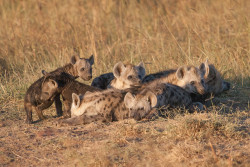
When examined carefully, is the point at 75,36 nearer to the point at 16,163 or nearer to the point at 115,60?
the point at 115,60

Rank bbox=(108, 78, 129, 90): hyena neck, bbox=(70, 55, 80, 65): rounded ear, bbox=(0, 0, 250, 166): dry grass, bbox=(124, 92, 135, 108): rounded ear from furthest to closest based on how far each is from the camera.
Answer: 1. bbox=(70, 55, 80, 65): rounded ear
2. bbox=(108, 78, 129, 90): hyena neck
3. bbox=(124, 92, 135, 108): rounded ear
4. bbox=(0, 0, 250, 166): dry grass

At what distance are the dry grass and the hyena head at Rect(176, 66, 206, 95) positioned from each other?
1.12 ft

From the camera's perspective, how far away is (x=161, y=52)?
8.75m

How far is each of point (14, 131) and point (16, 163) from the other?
1.11 meters

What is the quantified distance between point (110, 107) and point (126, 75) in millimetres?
1437

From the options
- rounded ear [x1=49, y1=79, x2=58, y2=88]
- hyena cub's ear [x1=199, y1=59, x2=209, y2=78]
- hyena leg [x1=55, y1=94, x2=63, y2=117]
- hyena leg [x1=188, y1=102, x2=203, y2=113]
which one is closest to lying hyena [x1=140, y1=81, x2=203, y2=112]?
hyena leg [x1=188, y1=102, x2=203, y2=113]

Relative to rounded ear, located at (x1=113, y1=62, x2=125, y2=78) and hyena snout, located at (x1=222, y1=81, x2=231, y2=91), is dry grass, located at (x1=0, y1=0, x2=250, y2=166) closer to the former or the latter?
hyena snout, located at (x1=222, y1=81, x2=231, y2=91)

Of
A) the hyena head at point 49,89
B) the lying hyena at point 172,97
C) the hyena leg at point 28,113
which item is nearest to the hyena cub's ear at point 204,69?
the lying hyena at point 172,97

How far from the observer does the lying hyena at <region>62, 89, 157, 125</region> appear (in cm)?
516

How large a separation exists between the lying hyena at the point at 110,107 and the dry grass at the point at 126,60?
0.18m

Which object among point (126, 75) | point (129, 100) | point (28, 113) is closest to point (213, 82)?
point (126, 75)

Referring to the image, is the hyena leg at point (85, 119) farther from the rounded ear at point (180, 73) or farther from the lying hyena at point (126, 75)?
the rounded ear at point (180, 73)

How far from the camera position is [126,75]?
6594 mm

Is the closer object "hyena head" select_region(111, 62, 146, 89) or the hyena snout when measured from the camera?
"hyena head" select_region(111, 62, 146, 89)
